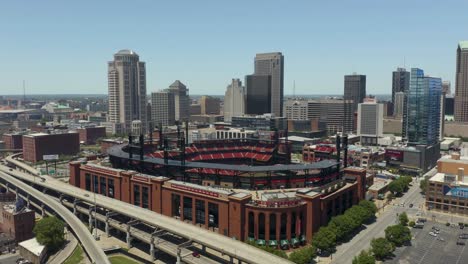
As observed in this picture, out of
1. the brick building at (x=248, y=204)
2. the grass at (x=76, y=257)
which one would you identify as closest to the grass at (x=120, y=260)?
the grass at (x=76, y=257)

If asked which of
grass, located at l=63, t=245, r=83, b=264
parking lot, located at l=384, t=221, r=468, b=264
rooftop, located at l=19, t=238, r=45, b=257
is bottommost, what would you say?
grass, located at l=63, t=245, r=83, b=264

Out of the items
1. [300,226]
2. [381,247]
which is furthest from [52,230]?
[381,247]

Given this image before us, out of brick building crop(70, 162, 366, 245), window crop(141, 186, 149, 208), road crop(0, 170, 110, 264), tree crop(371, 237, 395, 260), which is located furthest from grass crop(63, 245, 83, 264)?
tree crop(371, 237, 395, 260)

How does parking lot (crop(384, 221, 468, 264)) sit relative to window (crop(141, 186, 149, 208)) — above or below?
below

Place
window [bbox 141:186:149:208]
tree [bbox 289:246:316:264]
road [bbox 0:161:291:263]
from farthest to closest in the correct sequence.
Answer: window [bbox 141:186:149:208], tree [bbox 289:246:316:264], road [bbox 0:161:291:263]

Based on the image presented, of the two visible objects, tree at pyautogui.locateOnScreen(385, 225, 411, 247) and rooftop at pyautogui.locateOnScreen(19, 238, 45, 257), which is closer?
rooftop at pyautogui.locateOnScreen(19, 238, 45, 257)

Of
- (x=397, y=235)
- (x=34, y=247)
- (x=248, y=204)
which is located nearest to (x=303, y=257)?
(x=248, y=204)

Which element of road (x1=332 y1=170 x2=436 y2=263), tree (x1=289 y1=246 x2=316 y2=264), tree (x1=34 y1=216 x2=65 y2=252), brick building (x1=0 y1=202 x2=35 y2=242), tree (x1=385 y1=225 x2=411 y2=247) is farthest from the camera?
brick building (x1=0 y1=202 x2=35 y2=242)

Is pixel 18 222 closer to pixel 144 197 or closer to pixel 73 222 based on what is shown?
pixel 73 222

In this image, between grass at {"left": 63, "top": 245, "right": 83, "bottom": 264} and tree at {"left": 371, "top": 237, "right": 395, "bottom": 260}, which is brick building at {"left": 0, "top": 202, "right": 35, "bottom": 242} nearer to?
grass at {"left": 63, "top": 245, "right": 83, "bottom": 264}

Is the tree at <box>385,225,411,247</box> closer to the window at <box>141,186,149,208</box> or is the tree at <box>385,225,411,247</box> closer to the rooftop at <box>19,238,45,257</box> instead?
the window at <box>141,186,149,208</box>
